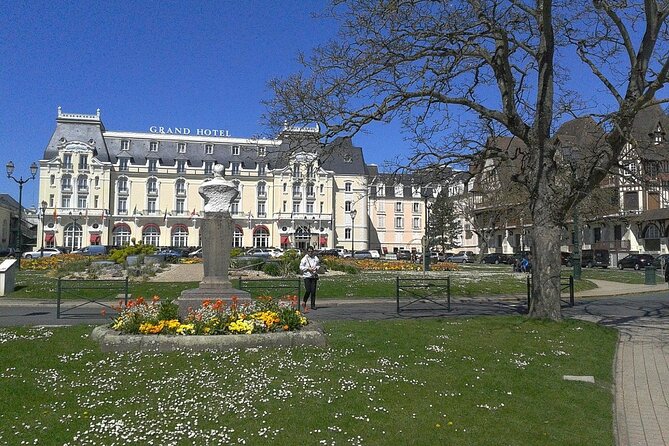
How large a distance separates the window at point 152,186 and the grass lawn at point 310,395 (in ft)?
286

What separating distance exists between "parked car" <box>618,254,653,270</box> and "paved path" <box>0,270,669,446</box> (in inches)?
990

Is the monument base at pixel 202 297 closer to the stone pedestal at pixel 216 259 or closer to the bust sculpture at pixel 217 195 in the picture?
the stone pedestal at pixel 216 259

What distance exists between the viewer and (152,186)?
9500 cm

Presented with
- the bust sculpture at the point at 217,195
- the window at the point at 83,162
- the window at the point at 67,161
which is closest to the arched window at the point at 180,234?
the window at the point at 83,162

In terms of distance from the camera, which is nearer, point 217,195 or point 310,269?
point 217,195

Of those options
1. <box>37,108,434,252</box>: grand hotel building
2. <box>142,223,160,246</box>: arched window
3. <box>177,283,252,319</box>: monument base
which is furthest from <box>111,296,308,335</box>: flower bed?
<box>142,223,160,246</box>: arched window

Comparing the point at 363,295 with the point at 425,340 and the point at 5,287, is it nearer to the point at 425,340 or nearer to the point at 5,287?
the point at 425,340

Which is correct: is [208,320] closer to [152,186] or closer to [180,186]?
[180,186]

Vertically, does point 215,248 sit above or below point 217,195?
below

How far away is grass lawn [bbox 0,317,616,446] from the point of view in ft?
19.2

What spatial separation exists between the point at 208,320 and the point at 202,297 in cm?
274

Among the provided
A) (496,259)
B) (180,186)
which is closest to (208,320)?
(496,259)

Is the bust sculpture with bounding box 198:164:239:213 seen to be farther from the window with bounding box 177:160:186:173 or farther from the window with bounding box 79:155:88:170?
the window with bounding box 177:160:186:173

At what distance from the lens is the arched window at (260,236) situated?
96175mm
